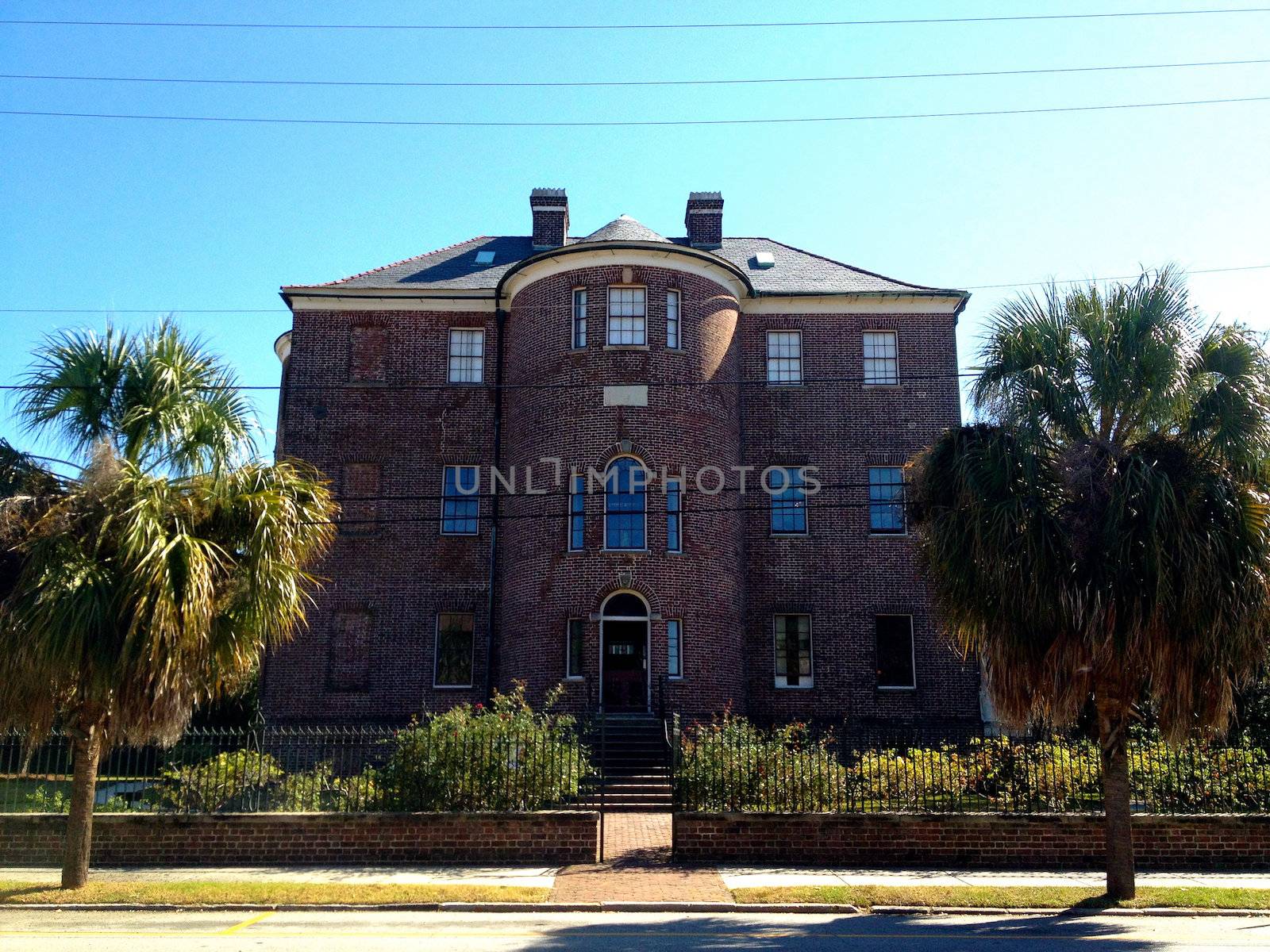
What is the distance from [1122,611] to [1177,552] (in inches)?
35.5

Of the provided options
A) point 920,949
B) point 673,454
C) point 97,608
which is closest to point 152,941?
point 97,608

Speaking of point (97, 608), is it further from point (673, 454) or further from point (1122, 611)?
point (673, 454)

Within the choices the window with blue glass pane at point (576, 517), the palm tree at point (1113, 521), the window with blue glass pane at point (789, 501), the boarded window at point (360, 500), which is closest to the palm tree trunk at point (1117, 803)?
the palm tree at point (1113, 521)

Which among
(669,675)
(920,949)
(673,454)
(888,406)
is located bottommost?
(920,949)

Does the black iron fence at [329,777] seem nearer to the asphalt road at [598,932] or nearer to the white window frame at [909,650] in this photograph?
the asphalt road at [598,932]

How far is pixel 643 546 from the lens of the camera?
24.8 meters

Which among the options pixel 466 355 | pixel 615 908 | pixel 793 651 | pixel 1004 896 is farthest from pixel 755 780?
pixel 466 355

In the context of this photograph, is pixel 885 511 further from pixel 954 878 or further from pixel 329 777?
pixel 329 777

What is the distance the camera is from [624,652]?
81.3ft

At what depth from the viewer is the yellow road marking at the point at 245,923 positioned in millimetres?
11023

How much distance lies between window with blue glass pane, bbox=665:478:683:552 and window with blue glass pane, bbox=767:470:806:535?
358 centimetres

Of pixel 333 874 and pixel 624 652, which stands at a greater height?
pixel 624 652

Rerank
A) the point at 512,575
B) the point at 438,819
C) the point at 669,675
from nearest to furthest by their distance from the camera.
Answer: the point at 438,819 < the point at 669,675 < the point at 512,575

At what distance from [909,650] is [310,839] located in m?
16.8
